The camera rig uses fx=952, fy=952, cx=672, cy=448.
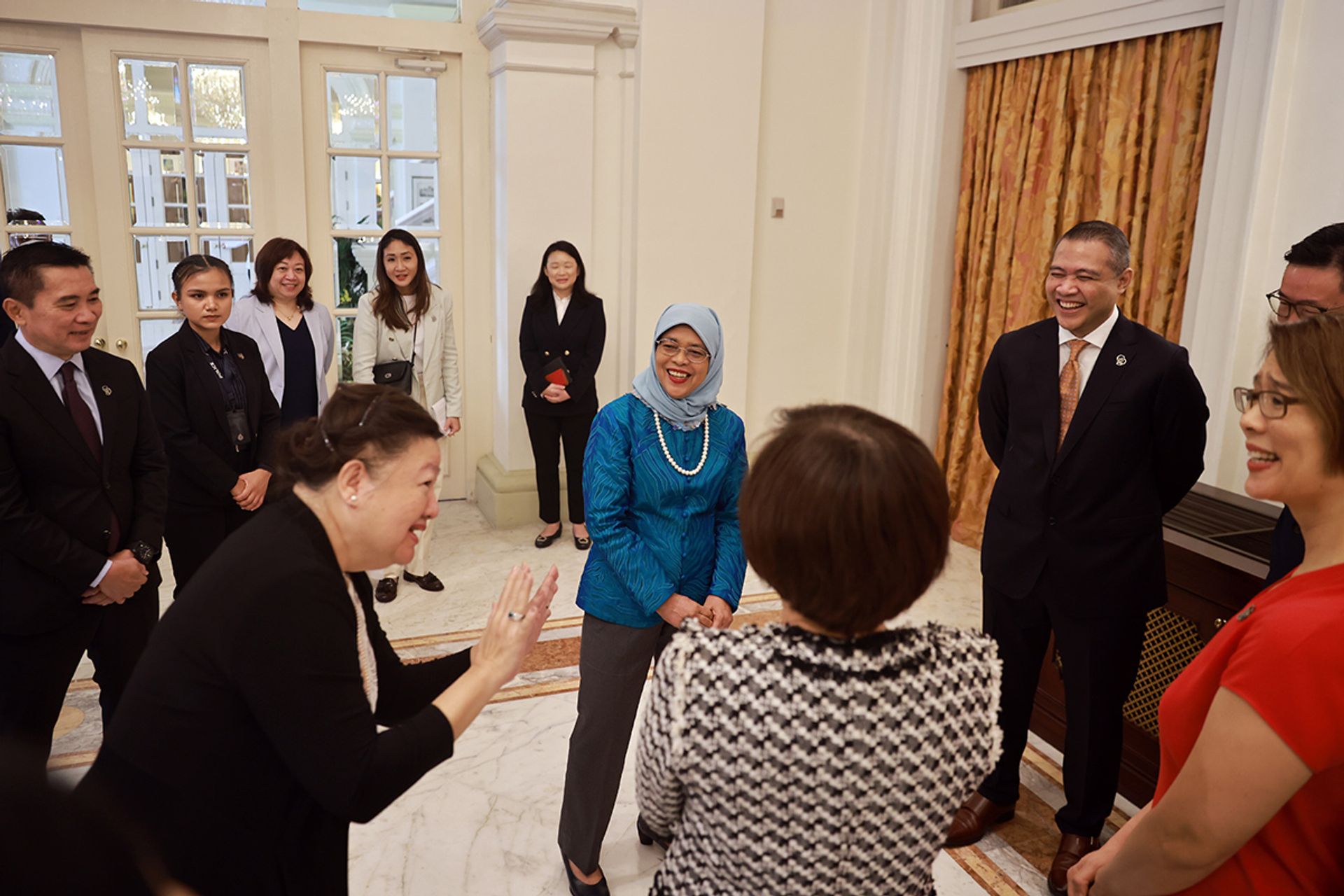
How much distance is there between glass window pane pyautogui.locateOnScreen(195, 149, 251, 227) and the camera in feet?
16.4

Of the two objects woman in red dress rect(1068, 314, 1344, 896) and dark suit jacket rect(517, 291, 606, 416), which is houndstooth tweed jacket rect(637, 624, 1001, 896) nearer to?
woman in red dress rect(1068, 314, 1344, 896)

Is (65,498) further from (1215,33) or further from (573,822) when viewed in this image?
(1215,33)

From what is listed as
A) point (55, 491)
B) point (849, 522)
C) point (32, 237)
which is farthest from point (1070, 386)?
point (32, 237)

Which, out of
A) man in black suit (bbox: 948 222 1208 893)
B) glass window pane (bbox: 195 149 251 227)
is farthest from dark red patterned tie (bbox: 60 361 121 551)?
glass window pane (bbox: 195 149 251 227)

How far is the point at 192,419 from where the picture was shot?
3189 mm

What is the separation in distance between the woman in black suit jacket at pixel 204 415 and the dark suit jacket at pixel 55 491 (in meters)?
0.48

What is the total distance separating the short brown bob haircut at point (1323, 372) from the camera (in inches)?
48.1

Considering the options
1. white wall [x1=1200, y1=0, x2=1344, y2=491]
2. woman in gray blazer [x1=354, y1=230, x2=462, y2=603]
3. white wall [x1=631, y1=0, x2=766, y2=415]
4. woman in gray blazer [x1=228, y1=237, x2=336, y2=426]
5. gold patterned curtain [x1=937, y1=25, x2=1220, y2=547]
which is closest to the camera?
white wall [x1=1200, y1=0, x2=1344, y2=491]

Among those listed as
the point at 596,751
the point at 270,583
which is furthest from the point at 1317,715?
the point at 596,751

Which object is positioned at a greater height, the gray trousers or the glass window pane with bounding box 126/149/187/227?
the glass window pane with bounding box 126/149/187/227

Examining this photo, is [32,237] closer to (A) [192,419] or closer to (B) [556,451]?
(A) [192,419]

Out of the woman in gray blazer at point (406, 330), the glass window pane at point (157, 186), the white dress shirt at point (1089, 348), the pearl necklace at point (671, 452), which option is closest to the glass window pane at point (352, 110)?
the glass window pane at point (157, 186)

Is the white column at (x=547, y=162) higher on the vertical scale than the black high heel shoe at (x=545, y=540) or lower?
higher

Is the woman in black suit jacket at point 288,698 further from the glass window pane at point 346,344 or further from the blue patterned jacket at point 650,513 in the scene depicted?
the glass window pane at point 346,344
